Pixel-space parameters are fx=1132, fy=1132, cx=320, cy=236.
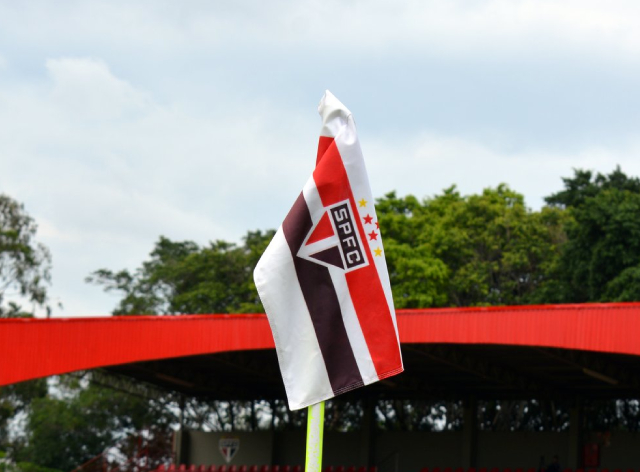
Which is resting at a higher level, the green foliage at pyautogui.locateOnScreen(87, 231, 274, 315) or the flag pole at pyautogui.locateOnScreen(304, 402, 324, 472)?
the green foliage at pyautogui.locateOnScreen(87, 231, 274, 315)

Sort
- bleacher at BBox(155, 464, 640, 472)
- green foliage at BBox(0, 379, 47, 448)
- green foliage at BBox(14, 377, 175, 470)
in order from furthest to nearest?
green foliage at BBox(0, 379, 47, 448) → green foliage at BBox(14, 377, 175, 470) → bleacher at BBox(155, 464, 640, 472)

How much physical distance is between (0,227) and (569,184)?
23.7m

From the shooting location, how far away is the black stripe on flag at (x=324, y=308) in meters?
4.94

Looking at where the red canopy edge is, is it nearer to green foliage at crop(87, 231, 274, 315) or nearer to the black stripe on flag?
the black stripe on flag

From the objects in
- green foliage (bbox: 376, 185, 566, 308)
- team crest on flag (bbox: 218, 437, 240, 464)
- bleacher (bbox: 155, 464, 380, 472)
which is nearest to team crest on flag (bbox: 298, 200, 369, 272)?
bleacher (bbox: 155, 464, 380, 472)

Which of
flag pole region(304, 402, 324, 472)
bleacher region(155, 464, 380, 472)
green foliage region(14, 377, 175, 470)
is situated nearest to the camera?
flag pole region(304, 402, 324, 472)

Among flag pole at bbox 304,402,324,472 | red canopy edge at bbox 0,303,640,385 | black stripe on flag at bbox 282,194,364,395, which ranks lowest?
flag pole at bbox 304,402,324,472

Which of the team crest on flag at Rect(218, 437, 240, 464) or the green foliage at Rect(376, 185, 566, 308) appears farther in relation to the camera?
the green foliage at Rect(376, 185, 566, 308)

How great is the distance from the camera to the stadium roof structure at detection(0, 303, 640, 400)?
54.7 feet

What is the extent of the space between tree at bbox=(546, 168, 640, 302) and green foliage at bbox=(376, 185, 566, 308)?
1.52 meters

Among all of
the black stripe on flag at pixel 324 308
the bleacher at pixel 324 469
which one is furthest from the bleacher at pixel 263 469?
the black stripe on flag at pixel 324 308

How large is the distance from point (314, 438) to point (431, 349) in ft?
56.4

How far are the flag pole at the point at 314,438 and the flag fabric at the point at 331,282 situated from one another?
0.06 m

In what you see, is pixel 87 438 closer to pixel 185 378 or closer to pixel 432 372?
pixel 185 378
